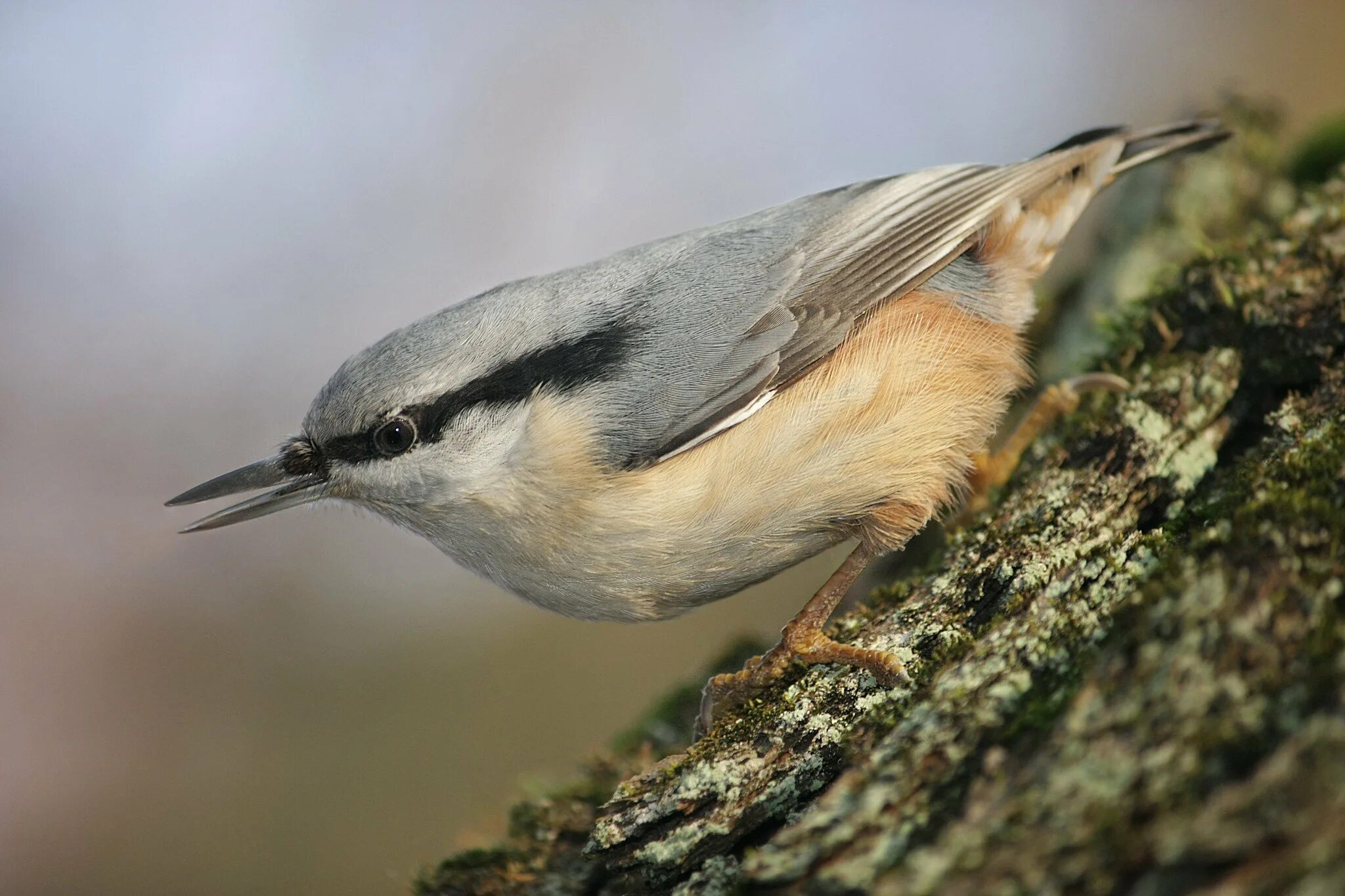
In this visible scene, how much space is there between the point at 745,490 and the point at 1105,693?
106cm

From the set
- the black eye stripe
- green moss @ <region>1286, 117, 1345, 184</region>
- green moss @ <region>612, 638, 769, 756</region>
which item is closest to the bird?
the black eye stripe

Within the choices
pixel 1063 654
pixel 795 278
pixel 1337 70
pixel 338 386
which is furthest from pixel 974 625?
pixel 1337 70

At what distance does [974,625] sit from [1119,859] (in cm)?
91

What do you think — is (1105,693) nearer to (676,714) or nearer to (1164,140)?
(676,714)

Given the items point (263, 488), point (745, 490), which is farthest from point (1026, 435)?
point (263, 488)

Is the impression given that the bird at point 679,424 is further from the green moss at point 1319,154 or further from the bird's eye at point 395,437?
the green moss at point 1319,154

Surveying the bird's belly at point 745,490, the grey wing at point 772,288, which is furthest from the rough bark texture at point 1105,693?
the grey wing at point 772,288

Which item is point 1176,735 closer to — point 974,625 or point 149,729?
point 974,625

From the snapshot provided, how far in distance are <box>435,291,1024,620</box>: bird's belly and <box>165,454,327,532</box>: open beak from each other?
391 millimetres

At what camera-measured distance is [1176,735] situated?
123 centimetres

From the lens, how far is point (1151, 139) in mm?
3123

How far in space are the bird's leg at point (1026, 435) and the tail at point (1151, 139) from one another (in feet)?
2.39

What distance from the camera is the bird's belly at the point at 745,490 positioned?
226 cm

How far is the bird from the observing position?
2291 mm
